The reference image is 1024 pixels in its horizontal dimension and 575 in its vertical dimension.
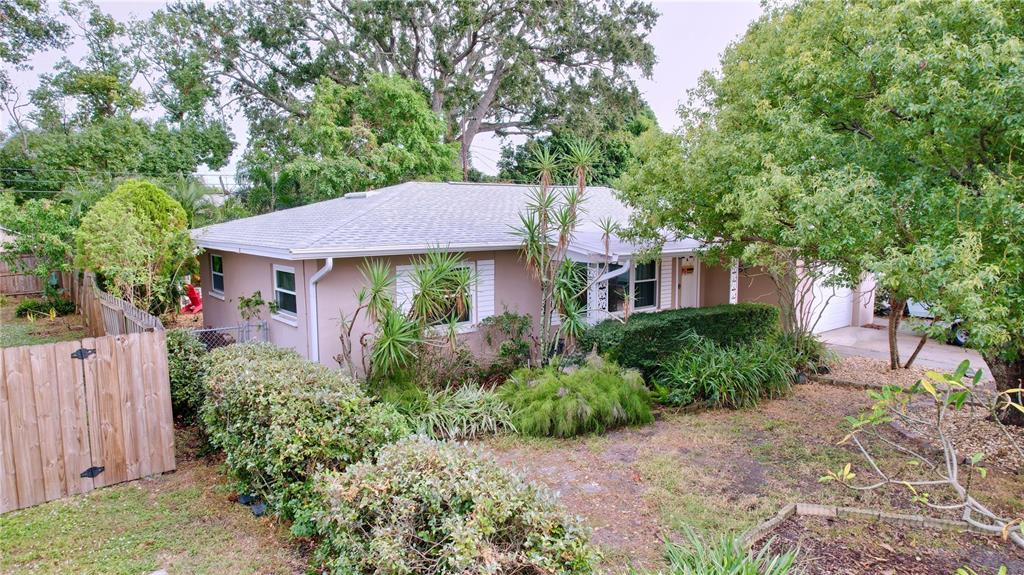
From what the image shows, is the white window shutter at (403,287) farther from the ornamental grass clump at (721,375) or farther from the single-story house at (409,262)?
the ornamental grass clump at (721,375)

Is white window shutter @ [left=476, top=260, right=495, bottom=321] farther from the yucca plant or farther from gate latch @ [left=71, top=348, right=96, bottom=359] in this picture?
gate latch @ [left=71, top=348, right=96, bottom=359]

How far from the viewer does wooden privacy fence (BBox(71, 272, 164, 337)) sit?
8023 millimetres

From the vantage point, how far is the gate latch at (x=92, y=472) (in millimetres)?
5793

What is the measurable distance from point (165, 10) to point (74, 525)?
26.5 meters

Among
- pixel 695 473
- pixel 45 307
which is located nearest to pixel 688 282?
pixel 695 473

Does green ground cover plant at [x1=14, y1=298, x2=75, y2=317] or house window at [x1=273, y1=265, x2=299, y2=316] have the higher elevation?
house window at [x1=273, y1=265, x2=299, y2=316]

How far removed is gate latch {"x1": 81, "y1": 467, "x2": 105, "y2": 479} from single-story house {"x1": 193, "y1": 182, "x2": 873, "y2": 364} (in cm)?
359

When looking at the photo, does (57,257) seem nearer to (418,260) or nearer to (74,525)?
(418,260)

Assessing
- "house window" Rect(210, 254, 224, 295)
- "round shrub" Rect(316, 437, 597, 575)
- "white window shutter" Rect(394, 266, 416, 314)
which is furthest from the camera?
"house window" Rect(210, 254, 224, 295)

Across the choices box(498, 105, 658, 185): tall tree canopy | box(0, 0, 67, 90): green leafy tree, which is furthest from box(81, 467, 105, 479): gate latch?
box(0, 0, 67, 90): green leafy tree

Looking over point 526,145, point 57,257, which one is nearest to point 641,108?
point 526,145

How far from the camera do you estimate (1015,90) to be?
4.82m

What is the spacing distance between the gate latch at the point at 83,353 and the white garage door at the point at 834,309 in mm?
15586

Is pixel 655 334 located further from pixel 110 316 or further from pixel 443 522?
pixel 110 316
